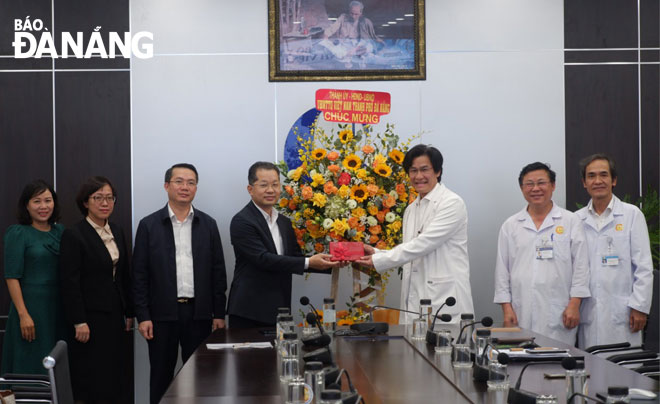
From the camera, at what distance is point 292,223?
16.5ft

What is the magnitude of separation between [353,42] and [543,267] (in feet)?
7.43

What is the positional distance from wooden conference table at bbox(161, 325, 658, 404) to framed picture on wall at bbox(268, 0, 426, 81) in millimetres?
2759

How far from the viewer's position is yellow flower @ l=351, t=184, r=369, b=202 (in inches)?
183

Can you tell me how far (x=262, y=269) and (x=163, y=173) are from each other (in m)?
1.44

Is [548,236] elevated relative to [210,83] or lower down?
lower down

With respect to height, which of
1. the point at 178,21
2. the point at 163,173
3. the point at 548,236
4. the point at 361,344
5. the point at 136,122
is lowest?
the point at 361,344

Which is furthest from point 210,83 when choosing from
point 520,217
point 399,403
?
point 399,403

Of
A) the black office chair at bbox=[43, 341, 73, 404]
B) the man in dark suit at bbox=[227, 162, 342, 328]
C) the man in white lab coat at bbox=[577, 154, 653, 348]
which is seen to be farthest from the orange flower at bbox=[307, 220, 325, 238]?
Result: the black office chair at bbox=[43, 341, 73, 404]

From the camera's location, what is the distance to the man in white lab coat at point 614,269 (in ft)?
15.1

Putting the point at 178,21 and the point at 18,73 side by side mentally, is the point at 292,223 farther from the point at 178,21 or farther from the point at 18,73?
the point at 18,73

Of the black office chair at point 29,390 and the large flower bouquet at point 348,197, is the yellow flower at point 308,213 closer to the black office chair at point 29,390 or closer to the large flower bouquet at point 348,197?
the large flower bouquet at point 348,197

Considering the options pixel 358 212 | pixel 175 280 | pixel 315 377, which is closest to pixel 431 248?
pixel 358 212

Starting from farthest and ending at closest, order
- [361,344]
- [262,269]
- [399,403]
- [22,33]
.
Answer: [22,33] < [262,269] < [361,344] < [399,403]

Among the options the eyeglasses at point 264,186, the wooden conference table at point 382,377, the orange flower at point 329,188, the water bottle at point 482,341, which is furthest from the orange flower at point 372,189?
the water bottle at point 482,341
